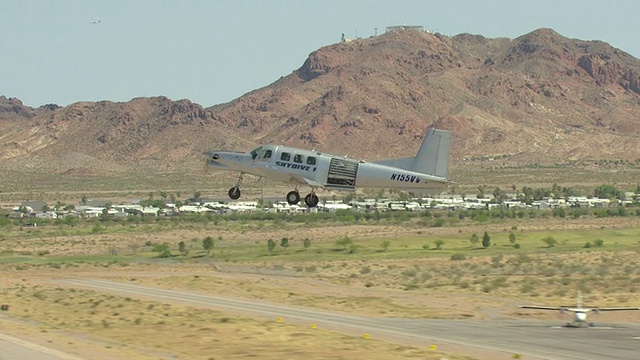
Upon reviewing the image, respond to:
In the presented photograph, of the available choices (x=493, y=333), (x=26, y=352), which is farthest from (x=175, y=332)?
(x=493, y=333)

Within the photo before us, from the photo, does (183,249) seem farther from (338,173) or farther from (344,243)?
(338,173)

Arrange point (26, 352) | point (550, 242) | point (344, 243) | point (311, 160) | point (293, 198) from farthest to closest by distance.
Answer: point (344, 243) → point (550, 242) → point (311, 160) → point (293, 198) → point (26, 352)

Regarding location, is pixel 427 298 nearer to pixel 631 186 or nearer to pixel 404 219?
pixel 404 219

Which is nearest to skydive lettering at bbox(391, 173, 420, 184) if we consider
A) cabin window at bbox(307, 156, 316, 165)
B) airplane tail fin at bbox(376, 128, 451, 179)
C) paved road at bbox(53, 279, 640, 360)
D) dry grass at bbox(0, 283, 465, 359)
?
airplane tail fin at bbox(376, 128, 451, 179)

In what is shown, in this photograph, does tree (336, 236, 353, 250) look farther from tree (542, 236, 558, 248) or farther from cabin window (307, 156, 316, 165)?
cabin window (307, 156, 316, 165)

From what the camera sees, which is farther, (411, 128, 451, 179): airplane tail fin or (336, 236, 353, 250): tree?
(336, 236, 353, 250): tree

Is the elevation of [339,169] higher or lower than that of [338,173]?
higher

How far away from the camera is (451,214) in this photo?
13338 centimetres

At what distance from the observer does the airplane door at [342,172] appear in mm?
46188

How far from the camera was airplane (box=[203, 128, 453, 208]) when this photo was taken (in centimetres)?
4619

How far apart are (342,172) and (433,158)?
388 cm

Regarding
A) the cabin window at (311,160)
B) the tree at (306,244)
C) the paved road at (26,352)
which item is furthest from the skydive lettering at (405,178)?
the tree at (306,244)

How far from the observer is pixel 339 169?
4619cm

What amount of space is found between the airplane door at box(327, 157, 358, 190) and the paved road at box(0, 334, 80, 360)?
14343 millimetres
